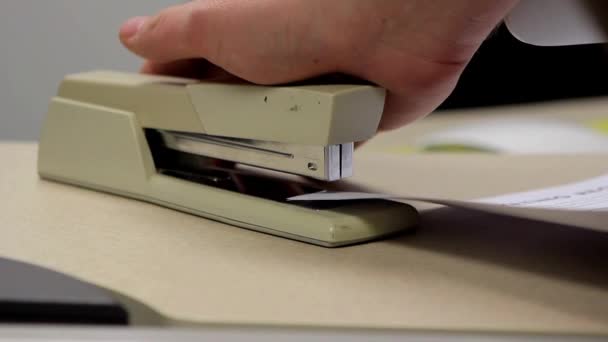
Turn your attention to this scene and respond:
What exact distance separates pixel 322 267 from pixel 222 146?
0.54 ft

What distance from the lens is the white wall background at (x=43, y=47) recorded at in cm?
122

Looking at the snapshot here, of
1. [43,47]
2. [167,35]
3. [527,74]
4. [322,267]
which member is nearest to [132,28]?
[167,35]

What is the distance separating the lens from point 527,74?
1783mm

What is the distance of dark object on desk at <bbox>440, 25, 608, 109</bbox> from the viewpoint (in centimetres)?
173

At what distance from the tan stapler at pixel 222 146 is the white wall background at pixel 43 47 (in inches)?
22.4

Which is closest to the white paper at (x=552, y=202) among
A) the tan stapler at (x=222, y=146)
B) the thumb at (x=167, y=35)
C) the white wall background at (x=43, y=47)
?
the tan stapler at (x=222, y=146)

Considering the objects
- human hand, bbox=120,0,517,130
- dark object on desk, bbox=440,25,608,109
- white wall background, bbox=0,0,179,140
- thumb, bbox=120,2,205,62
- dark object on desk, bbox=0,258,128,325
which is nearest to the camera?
dark object on desk, bbox=0,258,128,325

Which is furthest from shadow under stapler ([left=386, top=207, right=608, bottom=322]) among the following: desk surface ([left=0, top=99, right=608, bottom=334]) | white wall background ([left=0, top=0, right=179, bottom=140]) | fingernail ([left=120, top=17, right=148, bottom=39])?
white wall background ([left=0, top=0, right=179, bottom=140])

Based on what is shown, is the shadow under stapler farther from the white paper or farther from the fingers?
the fingers

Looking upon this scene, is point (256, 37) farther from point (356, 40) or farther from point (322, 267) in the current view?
point (322, 267)

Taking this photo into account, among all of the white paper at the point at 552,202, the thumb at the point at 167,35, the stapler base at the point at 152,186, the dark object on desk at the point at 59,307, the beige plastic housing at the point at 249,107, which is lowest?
the dark object on desk at the point at 59,307

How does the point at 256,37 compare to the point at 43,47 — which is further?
the point at 43,47

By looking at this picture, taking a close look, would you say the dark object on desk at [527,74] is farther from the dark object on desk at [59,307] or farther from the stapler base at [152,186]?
the dark object on desk at [59,307]

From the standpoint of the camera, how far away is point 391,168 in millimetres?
802
